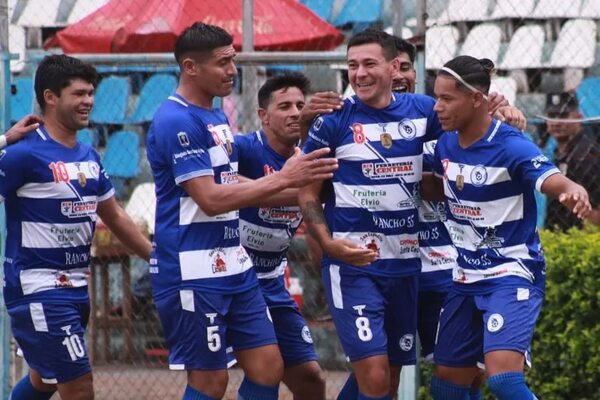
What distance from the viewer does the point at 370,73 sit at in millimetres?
7488

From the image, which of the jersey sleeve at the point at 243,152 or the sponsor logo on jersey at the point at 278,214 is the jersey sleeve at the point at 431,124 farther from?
the jersey sleeve at the point at 243,152

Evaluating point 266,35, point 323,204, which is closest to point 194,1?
point 266,35

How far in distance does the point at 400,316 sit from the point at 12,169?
243cm

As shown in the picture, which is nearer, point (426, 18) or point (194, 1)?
point (426, 18)

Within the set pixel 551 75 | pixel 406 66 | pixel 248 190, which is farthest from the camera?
pixel 551 75

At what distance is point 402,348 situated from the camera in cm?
777

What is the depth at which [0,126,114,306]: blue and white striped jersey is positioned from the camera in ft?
25.1

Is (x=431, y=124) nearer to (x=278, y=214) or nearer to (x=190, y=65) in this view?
(x=278, y=214)

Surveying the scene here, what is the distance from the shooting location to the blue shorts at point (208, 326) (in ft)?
23.1

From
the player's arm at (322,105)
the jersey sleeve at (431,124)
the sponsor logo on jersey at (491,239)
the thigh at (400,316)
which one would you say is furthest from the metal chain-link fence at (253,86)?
the sponsor logo on jersey at (491,239)

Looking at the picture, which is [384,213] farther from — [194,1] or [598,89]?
[194,1]

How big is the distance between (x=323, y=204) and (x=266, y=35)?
420 cm

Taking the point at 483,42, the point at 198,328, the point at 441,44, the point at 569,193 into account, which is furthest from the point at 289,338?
the point at 483,42

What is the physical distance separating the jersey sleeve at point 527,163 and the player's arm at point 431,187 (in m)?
0.62
